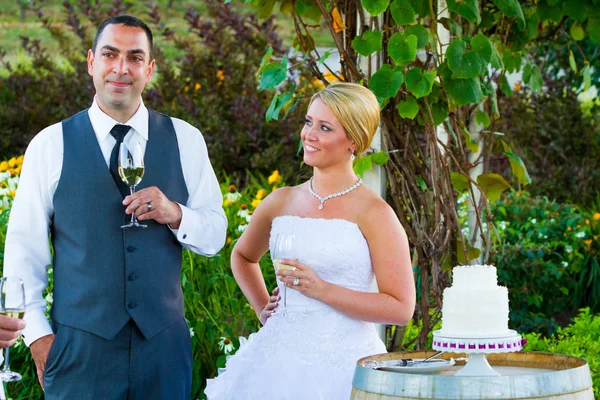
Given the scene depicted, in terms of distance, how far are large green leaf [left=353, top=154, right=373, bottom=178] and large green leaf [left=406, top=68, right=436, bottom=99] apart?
13.1 inches

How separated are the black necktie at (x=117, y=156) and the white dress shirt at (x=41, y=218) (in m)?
0.02


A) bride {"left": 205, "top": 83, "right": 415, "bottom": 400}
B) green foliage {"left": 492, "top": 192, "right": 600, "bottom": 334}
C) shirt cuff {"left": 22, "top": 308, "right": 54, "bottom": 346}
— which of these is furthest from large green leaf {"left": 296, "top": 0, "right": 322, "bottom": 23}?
green foliage {"left": 492, "top": 192, "right": 600, "bottom": 334}

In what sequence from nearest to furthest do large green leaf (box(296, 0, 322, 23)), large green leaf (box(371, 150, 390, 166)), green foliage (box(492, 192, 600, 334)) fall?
1. large green leaf (box(371, 150, 390, 166))
2. large green leaf (box(296, 0, 322, 23))
3. green foliage (box(492, 192, 600, 334))

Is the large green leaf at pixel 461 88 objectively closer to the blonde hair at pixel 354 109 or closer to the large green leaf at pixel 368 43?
the large green leaf at pixel 368 43

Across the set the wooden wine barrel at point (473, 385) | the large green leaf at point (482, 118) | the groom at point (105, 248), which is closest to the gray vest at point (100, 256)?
the groom at point (105, 248)

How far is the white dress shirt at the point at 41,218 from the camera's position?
2.82 meters

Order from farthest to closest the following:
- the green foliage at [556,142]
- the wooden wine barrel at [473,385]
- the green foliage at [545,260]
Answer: the green foliage at [556,142], the green foliage at [545,260], the wooden wine barrel at [473,385]

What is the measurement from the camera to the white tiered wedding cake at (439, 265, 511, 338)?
216cm

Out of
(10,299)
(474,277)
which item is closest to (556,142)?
(474,277)

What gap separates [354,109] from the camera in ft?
9.38

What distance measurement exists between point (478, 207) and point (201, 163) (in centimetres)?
141

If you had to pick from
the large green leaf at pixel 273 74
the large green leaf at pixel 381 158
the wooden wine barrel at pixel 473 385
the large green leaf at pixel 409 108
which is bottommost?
the wooden wine barrel at pixel 473 385

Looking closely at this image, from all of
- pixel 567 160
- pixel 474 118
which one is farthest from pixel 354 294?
pixel 567 160

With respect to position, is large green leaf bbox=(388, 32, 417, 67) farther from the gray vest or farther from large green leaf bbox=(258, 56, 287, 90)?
the gray vest
